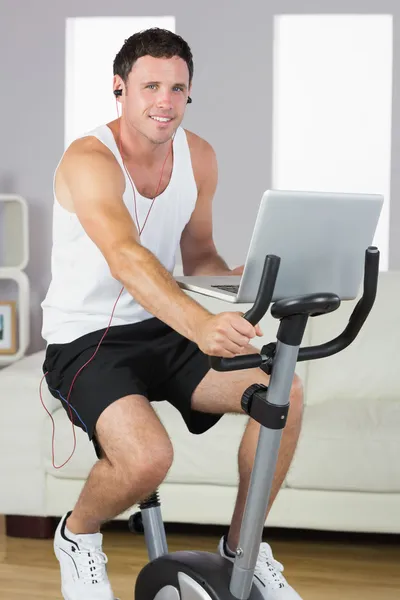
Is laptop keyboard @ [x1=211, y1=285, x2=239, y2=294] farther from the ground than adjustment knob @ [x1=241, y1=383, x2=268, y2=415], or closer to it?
farther from the ground

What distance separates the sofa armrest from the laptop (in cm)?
154

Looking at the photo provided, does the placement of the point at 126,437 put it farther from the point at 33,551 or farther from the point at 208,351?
the point at 33,551

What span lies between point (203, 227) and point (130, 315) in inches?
11.7

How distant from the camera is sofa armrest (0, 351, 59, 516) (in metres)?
3.03

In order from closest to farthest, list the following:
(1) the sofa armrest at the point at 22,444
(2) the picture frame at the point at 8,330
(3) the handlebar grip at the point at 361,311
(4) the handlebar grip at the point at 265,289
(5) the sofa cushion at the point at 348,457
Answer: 1. (4) the handlebar grip at the point at 265,289
2. (3) the handlebar grip at the point at 361,311
3. (5) the sofa cushion at the point at 348,457
4. (1) the sofa armrest at the point at 22,444
5. (2) the picture frame at the point at 8,330

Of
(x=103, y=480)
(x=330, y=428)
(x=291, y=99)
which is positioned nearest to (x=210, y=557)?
(x=103, y=480)

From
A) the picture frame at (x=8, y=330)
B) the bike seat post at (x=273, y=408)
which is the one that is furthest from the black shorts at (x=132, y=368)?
the picture frame at (x=8, y=330)

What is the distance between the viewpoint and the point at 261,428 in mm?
1641

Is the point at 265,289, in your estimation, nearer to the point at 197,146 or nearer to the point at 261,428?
the point at 261,428

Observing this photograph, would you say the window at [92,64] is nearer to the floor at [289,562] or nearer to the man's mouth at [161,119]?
the floor at [289,562]

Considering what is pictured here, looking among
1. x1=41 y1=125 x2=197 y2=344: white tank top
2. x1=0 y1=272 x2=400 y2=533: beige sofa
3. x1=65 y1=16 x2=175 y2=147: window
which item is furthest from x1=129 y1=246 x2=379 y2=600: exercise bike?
x1=65 y1=16 x2=175 y2=147: window

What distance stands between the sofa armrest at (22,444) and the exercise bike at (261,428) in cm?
116

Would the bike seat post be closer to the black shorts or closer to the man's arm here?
the black shorts

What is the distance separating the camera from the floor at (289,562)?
267cm
